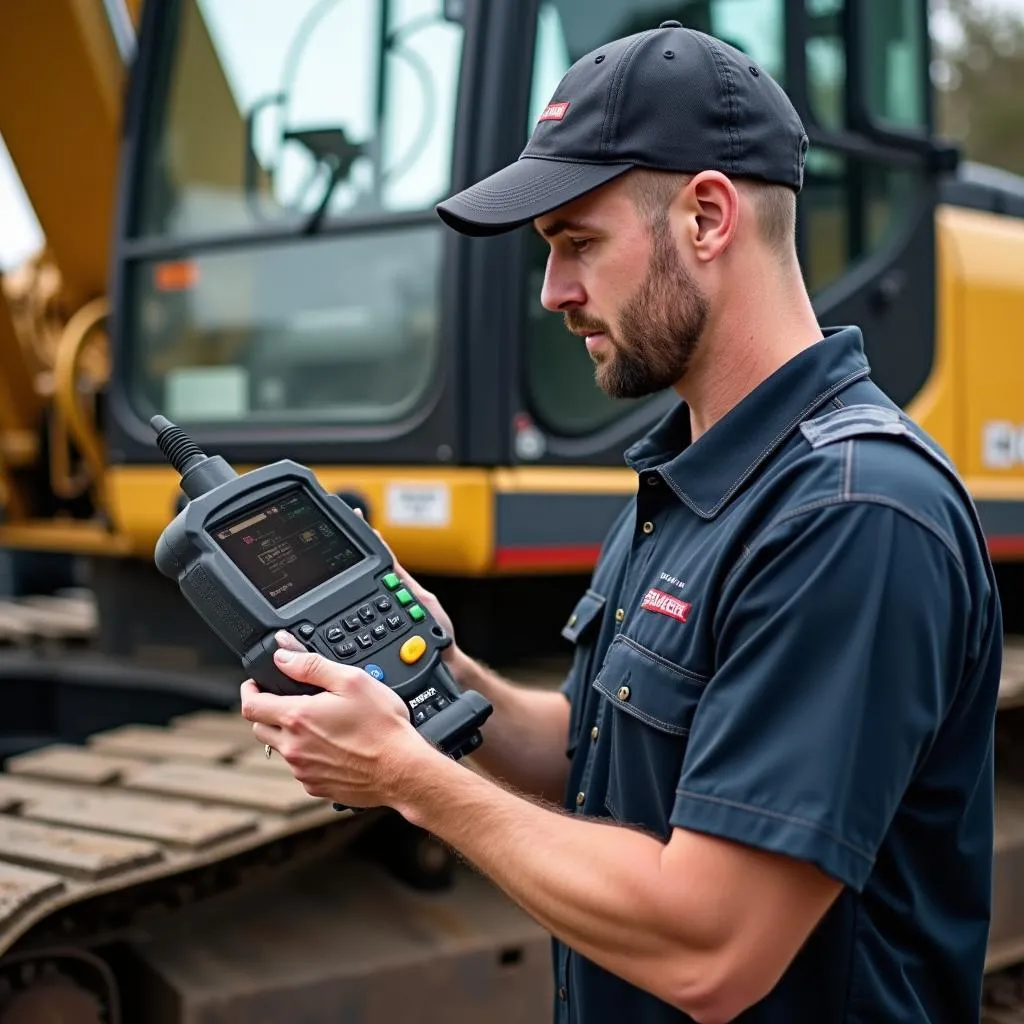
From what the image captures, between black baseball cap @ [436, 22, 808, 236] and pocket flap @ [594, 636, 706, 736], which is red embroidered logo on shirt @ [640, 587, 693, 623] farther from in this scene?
black baseball cap @ [436, 22, 808, 236]

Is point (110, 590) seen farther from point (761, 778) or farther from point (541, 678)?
point (761, 778)

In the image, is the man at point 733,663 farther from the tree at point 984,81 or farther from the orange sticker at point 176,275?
the tree at point 984,81

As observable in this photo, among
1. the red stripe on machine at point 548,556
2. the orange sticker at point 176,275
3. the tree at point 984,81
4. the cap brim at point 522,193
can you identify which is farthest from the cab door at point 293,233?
the tree at point 984,81

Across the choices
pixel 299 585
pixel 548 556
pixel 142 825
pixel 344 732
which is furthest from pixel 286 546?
pixel 548 556

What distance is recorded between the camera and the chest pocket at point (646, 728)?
4.82 feet

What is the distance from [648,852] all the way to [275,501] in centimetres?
64

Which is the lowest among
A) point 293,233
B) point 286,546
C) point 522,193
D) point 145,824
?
point 145,824

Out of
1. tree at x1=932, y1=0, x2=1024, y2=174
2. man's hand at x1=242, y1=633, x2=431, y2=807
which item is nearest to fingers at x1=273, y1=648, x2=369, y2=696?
man's hand at x1=242, y1=633, x2=431, y2=807

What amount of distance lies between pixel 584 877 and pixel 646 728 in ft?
0.62

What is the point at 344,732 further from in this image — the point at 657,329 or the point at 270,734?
the point at 657,329

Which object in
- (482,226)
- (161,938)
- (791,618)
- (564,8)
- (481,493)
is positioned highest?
(564,8)

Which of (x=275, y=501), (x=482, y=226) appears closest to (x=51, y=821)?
(x=275, y=501)

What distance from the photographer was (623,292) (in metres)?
1.51

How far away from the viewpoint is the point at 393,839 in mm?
3270
